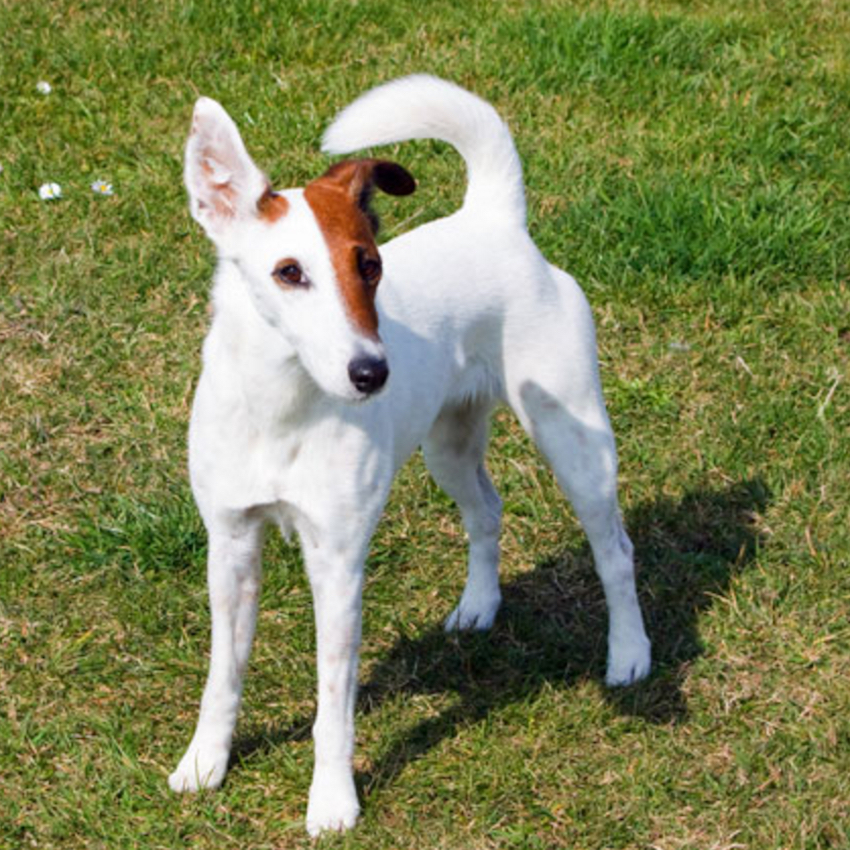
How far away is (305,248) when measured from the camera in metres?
3.29

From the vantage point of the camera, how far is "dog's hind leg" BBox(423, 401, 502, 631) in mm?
4598

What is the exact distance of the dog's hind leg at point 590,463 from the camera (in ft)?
14.0

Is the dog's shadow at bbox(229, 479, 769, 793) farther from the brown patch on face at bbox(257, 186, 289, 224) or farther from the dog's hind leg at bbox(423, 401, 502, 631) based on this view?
the brown patch on face at bbox(257, 186, 289, 224)

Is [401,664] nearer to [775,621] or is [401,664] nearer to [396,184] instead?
[775,621]

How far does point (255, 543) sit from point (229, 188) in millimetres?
871

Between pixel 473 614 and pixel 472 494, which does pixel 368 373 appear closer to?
pixel 472 494

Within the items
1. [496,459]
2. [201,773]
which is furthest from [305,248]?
[496,459]

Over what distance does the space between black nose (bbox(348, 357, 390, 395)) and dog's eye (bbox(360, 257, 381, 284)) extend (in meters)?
0.19

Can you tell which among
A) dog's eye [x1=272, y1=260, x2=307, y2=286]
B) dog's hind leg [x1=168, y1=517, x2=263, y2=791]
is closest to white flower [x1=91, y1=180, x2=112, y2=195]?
dog's hind leg [x1=168, y1=517, x2=263, y2=791]

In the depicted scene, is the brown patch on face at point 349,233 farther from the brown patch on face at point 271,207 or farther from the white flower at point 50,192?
the white flower at point 50,192

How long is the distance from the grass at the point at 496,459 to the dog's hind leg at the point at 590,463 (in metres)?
0.15

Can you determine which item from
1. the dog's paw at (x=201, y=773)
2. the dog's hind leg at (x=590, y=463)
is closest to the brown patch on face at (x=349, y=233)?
the dog's hind leg at (x=590, y=463)

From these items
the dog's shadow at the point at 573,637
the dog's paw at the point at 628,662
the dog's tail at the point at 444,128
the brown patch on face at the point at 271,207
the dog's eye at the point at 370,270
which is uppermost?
the brown patch on face at the point at 271,207

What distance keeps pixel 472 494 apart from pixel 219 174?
1.54 metres
